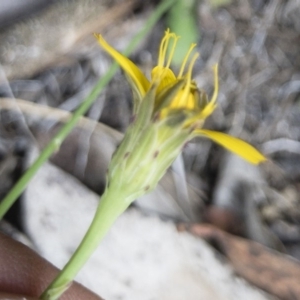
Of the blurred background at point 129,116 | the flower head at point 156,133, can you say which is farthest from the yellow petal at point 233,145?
the blurred background at point 129,116

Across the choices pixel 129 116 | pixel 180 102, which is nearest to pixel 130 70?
pixel 180 102

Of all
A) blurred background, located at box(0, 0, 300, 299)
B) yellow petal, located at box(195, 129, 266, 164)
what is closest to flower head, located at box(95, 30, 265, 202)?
yellow petal, located at box(195, 129, 266, 164)

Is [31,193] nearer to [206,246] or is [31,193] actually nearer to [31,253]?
[31,253]

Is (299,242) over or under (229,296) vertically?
over

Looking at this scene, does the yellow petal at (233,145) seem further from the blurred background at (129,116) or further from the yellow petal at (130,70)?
the blurred background at (129,116)

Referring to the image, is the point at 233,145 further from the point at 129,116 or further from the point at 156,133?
the point at 129,116

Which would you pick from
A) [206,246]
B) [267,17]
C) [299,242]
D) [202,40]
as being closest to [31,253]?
[206,246]

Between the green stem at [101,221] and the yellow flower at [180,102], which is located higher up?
the yellow flower at [180,102]

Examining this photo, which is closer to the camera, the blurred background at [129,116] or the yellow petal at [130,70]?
the yellow petal at [130,70]

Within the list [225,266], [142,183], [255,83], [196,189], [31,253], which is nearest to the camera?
[142,183]
